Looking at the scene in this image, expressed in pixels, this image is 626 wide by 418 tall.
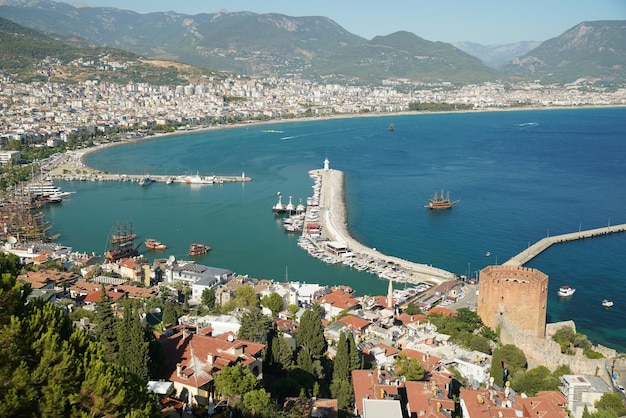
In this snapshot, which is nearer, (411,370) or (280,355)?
A: (280,355)

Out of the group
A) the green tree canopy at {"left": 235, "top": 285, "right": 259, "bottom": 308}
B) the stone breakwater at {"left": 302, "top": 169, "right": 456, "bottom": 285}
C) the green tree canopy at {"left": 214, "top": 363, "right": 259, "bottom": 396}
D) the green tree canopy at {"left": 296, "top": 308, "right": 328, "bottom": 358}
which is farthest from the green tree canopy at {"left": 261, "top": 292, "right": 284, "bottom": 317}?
the green tree canopy at {"left": 214, "top": 363, "right": 259, "bottom": 396}

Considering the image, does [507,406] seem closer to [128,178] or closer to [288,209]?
[288,209]

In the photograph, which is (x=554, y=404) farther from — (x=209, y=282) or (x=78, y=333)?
(x=209, y=282)

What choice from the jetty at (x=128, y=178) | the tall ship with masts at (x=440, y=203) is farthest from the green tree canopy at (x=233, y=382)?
the jetty at (x=128, y=178)

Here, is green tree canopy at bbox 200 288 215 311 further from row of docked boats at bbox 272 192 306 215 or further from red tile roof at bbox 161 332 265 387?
row of docked boats at bbox 272 192 306 215

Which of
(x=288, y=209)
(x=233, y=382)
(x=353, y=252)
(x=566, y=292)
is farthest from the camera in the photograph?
(x=288, y=209)

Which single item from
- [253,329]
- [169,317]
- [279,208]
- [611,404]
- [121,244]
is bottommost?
[121,244]

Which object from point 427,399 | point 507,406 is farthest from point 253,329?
point 507,406
